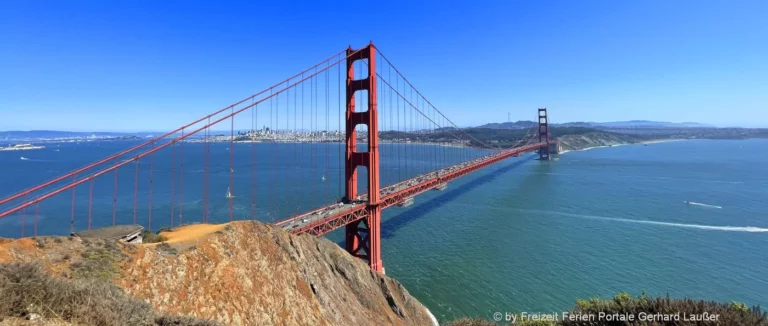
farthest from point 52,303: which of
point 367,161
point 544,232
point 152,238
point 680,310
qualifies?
point 544,232

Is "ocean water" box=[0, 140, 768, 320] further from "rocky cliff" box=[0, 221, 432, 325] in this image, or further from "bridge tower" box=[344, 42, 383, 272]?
"rocky cliff" box=[0, 221, 432, 325]

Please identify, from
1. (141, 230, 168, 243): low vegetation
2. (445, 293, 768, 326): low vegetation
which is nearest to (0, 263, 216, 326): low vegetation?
(141, 230, 168, 243): low vegetation

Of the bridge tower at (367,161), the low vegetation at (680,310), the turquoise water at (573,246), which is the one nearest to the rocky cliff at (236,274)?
the turquoise water at (573,246)

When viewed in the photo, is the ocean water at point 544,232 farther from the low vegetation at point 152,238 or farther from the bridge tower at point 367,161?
the low vegetation at point 152,238

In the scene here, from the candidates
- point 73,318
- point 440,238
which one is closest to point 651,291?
point 440,238

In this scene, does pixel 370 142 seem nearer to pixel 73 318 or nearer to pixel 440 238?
pixel 440 238

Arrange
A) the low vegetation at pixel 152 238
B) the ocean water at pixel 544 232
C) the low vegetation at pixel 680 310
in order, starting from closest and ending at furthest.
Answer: the low vegetation at pixel 680 310
the low vegetation at pixel 152 238
the ocean water at pixel 544 232

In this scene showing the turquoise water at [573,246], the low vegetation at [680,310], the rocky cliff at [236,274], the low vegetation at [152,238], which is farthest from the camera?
the turquoise water at [573,246]
